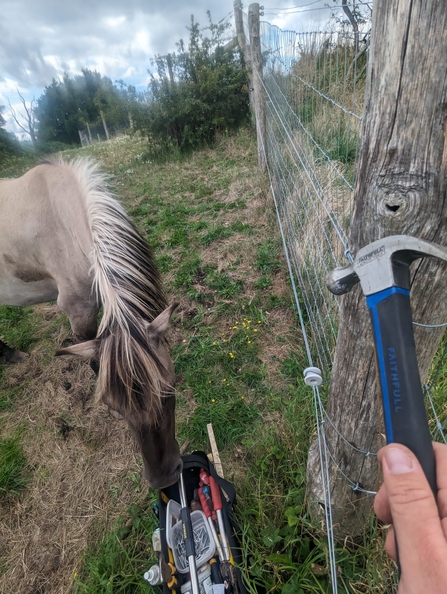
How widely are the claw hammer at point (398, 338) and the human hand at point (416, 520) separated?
0.02 meters

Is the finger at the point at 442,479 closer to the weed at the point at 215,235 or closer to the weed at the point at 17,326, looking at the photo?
the weed at the point at 215,235

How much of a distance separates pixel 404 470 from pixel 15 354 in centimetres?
382

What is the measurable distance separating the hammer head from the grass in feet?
3.82

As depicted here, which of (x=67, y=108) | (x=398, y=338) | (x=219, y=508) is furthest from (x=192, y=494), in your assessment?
(x=67, y=108)

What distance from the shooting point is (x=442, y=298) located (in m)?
0.85

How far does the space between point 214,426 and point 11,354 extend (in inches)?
95.0

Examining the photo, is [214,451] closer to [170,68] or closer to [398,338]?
[398,338]

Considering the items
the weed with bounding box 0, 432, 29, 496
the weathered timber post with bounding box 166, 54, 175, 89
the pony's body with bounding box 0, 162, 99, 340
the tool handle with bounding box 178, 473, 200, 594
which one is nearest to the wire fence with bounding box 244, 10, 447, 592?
the tool handle with bounding box 178, 473, 200, 594

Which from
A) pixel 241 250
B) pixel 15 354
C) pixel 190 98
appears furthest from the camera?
pixel 190 98

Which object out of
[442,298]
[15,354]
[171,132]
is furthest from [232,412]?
[171,132]

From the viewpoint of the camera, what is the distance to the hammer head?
625 millimetres

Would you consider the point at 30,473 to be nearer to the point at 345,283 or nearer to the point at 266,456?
the point at 266,456

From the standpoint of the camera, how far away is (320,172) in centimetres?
291

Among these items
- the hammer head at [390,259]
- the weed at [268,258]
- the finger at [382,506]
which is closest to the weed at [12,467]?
the finger at [382,506]
